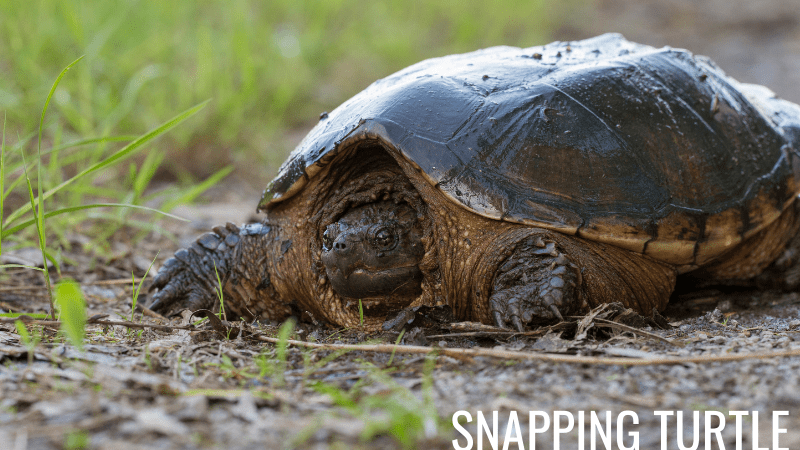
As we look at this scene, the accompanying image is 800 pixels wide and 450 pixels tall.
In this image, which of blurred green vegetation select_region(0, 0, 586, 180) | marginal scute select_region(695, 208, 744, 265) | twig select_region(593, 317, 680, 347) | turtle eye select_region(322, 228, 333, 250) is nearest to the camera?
twig select_region(593, 317, 680, 347)

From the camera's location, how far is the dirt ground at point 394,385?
1.23m

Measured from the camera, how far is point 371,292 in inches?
88.6

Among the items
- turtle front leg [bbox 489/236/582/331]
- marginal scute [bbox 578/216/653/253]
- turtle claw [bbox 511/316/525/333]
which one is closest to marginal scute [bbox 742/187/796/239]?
marginal scute [bbox 578/216/653/253]

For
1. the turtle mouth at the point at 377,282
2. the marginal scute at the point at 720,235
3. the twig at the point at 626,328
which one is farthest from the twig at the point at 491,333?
the marginal scute at the point at 720,235

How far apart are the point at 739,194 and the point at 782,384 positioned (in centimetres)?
137

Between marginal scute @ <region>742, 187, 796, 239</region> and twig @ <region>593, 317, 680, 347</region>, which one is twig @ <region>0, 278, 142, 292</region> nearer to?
twig @ <region>593, 317, 680, 347</region>

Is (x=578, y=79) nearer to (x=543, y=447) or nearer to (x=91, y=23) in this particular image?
(x=543, y=447)

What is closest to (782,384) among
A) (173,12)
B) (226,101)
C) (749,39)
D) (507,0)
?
(226,101)

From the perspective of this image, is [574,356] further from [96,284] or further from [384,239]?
[96,284]

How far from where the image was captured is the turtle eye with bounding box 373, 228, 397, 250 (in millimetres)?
2182

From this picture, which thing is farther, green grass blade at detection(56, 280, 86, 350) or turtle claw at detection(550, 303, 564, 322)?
turtle claw at detection(550, 303, 564, 322)

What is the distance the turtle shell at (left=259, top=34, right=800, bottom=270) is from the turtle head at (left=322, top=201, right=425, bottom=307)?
0.24 metres

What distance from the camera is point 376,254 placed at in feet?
7.16

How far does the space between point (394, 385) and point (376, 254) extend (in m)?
0.76
